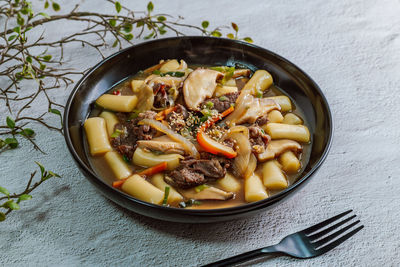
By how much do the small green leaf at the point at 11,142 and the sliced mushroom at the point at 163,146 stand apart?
0.87 meters

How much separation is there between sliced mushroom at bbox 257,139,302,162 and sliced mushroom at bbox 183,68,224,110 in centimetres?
58

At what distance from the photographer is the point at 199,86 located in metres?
3.15

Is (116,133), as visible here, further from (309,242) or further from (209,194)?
(309,242)

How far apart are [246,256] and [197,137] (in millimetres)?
796

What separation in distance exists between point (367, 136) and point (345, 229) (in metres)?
1.02

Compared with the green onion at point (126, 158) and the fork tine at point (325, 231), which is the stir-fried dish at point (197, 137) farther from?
the fork tine at point (325, 231)

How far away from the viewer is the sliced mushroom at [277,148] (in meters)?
2.77

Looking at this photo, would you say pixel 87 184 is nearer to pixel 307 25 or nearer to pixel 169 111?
pixel 169 111

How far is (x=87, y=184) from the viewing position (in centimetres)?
280

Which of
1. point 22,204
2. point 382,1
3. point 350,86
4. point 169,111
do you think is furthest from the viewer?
point 382,1

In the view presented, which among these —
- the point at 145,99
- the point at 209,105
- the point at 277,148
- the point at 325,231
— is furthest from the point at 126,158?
the point at 325,231

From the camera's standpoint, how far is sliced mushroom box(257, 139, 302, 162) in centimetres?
277

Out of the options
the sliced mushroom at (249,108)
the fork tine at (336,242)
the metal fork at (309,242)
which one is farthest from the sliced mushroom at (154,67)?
the fork tine at (336,242)

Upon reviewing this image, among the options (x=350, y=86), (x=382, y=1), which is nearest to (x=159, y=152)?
(x=350, y=86)
